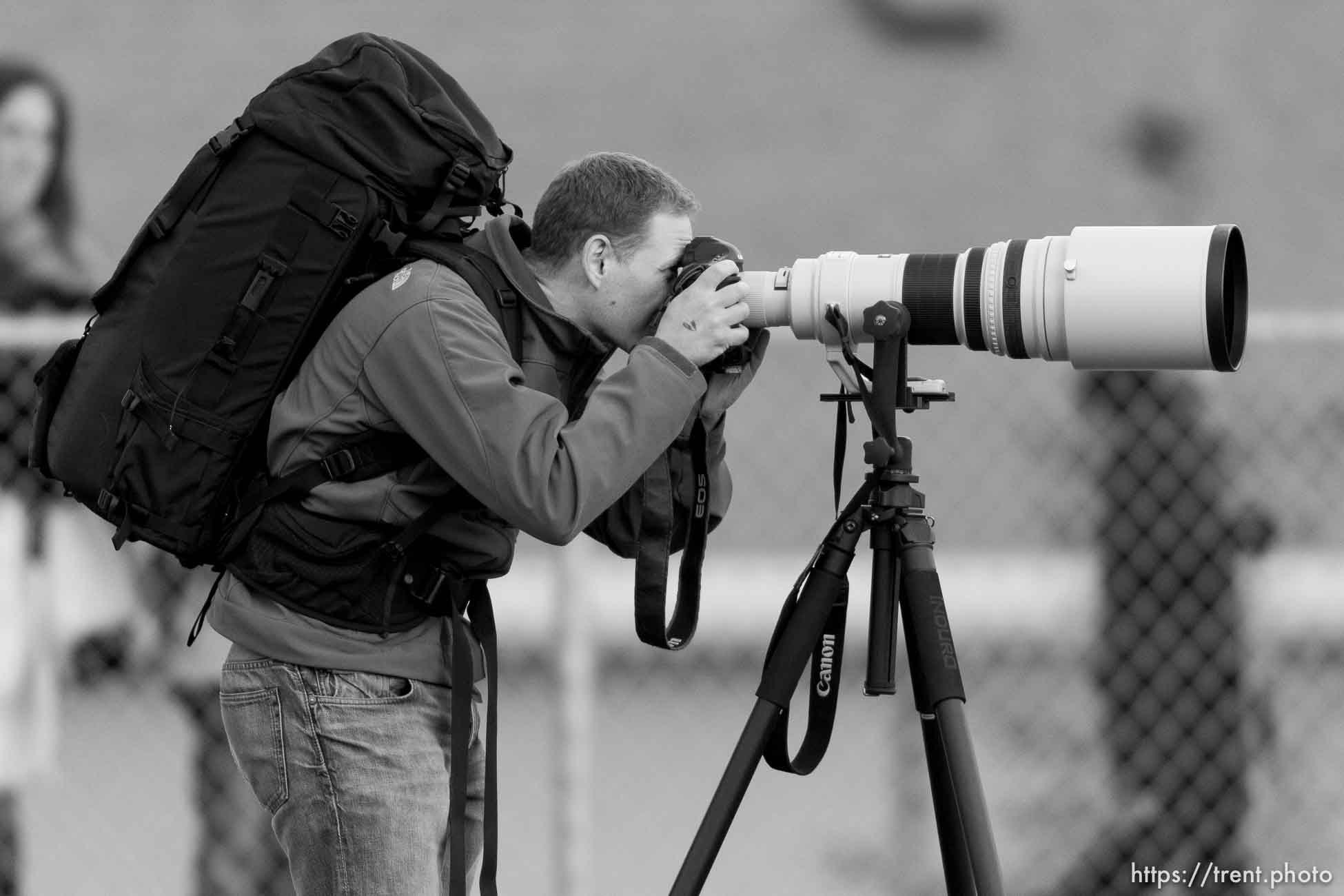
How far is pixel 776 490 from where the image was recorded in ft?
12.8

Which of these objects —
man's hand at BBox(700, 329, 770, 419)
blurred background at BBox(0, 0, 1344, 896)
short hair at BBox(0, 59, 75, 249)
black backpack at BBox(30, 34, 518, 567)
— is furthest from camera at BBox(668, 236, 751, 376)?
short hair at BBox(0, 59, 75, 249)

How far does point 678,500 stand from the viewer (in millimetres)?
2268

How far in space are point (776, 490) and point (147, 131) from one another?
4093 millimetres

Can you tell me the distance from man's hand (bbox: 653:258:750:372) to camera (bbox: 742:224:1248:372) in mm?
80

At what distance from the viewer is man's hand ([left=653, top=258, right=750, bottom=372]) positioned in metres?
1.97

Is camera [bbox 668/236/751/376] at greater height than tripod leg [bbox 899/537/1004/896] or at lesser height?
greater

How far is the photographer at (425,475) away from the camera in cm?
183

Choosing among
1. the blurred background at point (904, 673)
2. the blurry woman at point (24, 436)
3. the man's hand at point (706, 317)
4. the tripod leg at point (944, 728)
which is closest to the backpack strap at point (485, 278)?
the man's hand at point (706, 317)

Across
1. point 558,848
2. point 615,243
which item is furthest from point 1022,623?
point 615,243

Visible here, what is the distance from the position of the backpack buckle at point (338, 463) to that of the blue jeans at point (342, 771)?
0.23 m

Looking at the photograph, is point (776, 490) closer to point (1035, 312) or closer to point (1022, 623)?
point (1022, 623)

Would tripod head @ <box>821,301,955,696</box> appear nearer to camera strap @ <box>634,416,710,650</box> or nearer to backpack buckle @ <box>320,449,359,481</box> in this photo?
camera strap @ <box>634,416,710,650</box>

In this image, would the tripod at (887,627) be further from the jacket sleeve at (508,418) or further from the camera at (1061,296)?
the jacket sleeve at (508,418)

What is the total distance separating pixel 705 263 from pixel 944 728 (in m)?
0.61
